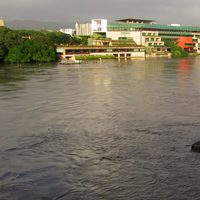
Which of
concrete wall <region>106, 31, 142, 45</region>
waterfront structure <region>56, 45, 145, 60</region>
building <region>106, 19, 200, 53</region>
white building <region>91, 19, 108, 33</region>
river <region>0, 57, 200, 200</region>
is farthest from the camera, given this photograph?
white building <region>91, 19, 108, 33</region>

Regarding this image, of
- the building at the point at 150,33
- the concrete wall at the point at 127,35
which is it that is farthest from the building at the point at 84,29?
the building at the point at 150,33

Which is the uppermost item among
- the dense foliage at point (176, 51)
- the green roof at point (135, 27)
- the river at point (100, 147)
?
the green roof at point (135, 27)

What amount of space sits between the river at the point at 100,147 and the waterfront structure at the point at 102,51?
5369cm

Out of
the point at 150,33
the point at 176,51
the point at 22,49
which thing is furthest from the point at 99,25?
the point at 22,49

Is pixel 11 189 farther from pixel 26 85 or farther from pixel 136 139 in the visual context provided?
pixel 26 85

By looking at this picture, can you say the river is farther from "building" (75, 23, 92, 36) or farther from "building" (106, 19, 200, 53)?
"building" (75, 23, 92, 36)

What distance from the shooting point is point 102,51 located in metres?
91.1

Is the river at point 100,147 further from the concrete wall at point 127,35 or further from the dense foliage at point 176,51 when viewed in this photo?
the concrete wall at point 127,35

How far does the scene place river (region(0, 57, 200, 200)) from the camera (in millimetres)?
11750

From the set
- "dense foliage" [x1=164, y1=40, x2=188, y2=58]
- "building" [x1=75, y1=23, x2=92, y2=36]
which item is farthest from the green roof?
"building" [x1=75, y1=23, x2=92, y2=36]

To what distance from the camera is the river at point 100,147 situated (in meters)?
11.8

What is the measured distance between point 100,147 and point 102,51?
7656cm

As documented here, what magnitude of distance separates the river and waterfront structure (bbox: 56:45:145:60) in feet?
176

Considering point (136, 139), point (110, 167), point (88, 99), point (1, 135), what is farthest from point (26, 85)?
point (110, 167)
